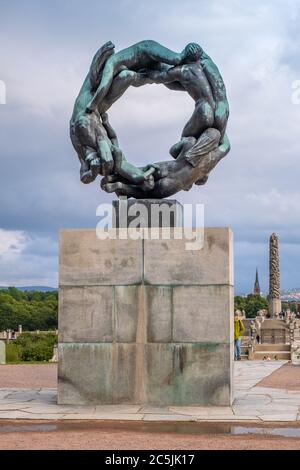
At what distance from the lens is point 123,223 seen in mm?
9555

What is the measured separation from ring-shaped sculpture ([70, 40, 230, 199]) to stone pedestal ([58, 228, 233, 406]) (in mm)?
1007

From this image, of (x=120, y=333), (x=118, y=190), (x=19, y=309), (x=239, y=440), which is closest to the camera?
(x=239, y=440)

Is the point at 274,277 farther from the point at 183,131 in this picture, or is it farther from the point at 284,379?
the point at 183,131

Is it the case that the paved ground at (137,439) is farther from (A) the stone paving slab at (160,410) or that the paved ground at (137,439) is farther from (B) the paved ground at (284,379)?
(B) the paved ground at (284,379)

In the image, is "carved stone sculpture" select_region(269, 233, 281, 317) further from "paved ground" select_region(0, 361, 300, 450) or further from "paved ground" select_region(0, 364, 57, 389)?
"paved ground" select_region(0, 361, 300, 450)

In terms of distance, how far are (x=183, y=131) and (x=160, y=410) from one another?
3.70 m

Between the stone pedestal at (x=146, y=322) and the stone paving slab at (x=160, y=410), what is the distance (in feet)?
0.83

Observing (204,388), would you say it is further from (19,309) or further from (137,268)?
(19,309)

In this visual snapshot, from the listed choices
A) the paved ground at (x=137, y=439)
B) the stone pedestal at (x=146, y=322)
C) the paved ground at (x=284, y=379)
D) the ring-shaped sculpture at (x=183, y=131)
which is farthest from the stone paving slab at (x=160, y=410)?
the ring-shaped sculpture at (x=183, y=131)

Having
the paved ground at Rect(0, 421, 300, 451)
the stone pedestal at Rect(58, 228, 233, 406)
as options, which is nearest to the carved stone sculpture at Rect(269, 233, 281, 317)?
the stone pedestal at Rect(58, 228, 233, 406)

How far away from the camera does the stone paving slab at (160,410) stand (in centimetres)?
815

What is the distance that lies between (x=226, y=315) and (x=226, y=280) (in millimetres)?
431

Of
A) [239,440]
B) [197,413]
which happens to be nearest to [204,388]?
[197,413]

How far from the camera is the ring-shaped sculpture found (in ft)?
31.5
